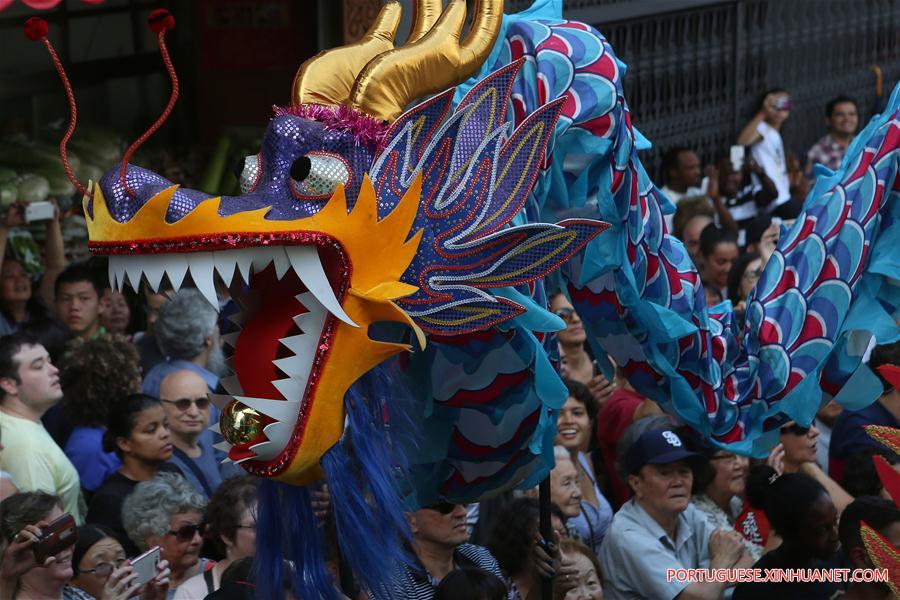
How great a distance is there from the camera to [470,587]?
3.68 m

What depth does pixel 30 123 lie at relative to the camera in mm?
7059

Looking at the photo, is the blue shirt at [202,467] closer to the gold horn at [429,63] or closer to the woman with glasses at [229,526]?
the woman with glasses at [229,526]

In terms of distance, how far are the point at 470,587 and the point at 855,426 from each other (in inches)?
83.7

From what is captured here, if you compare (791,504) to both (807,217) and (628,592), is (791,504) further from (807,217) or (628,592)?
(807,217)

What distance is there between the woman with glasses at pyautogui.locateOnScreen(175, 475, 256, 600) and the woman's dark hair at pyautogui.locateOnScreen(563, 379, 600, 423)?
4.74ft

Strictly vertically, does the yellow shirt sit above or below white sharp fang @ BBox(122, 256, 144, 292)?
below

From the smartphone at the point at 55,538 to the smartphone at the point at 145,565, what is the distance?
7.8 inches

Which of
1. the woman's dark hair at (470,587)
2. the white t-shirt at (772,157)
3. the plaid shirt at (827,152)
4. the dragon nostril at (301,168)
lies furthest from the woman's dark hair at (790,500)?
the plaid shirt at (827,152)

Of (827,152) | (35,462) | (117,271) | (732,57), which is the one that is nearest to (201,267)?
(117,271)

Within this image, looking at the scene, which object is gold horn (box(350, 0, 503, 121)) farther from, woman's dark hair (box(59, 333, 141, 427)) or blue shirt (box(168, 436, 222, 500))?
woman's dark hair (box(59, 333, 141, 427))

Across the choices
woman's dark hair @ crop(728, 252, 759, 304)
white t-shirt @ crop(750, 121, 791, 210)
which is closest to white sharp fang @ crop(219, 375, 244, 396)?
woman's dark hair @ crop(728, 252, 759, 304)

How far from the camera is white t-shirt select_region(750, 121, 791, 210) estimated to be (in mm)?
8766

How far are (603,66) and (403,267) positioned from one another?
847mm

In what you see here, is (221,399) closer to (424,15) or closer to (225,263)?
(225,263)
